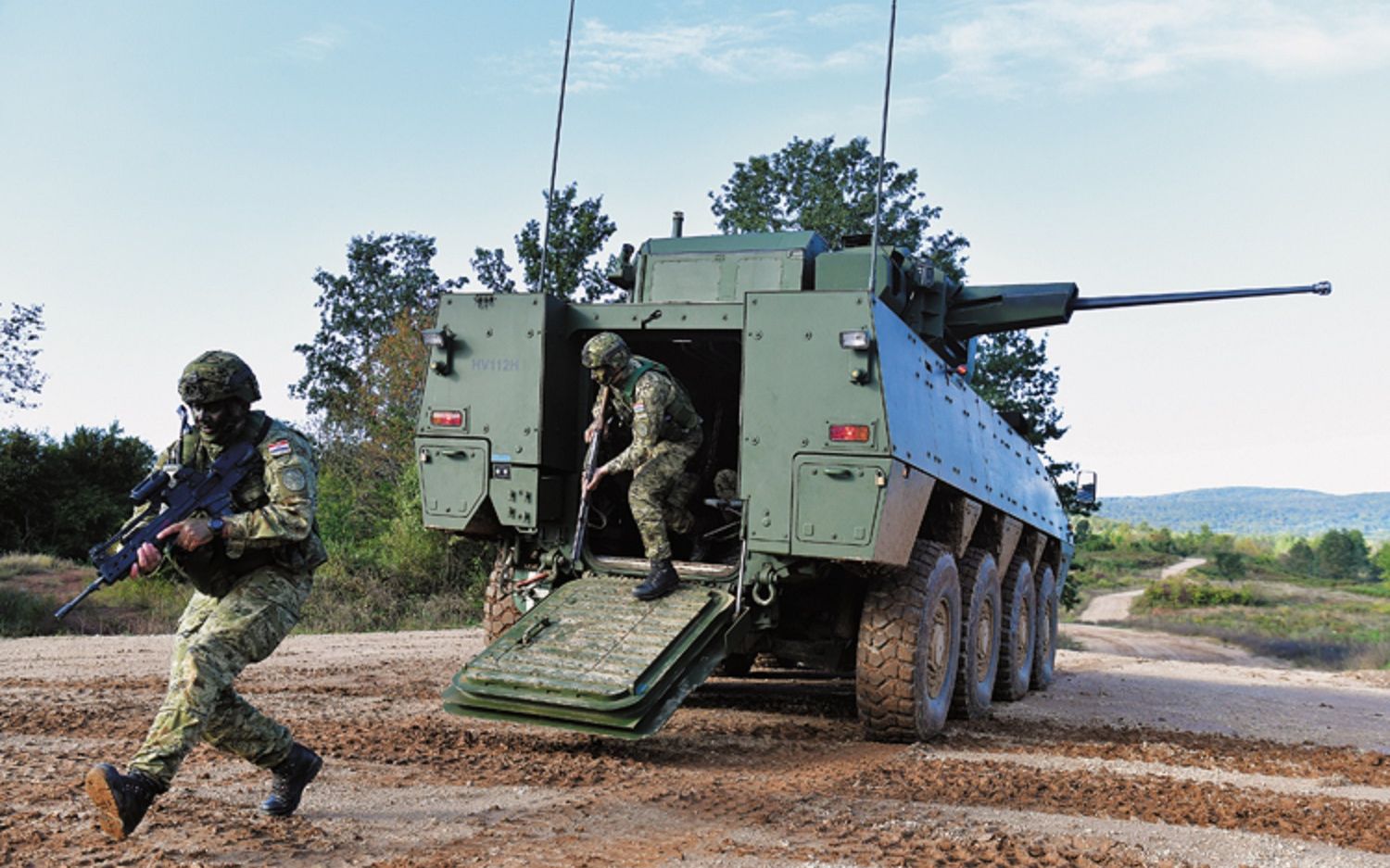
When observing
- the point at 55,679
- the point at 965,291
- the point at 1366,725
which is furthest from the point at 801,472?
the point at 1366,725

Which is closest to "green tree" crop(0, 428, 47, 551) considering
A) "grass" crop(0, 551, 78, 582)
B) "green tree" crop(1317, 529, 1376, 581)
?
"grass" crop(0, 551, 78, 582)

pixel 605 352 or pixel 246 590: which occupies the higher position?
pixel 605 352

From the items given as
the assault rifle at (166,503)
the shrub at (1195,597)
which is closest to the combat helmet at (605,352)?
the assault rifle at (166,503)

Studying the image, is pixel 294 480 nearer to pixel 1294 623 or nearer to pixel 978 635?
pixel 978 635

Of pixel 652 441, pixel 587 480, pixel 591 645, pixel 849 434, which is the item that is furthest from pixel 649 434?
pixel 591 645

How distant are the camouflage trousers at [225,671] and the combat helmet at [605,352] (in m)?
2.54

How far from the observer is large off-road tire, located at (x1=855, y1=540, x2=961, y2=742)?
693cm

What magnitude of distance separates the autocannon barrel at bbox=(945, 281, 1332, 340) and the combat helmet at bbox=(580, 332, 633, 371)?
12.6ft

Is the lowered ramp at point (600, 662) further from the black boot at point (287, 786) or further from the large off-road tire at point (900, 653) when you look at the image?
the black boot at point (287, 786)

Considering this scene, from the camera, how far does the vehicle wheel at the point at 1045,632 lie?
12.2m

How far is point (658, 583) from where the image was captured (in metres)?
7.07

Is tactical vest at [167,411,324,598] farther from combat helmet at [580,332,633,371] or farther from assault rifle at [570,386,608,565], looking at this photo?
assault rifle at [570,386,608,565]

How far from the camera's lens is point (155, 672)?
9.23 meters

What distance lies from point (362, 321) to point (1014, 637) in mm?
27135
